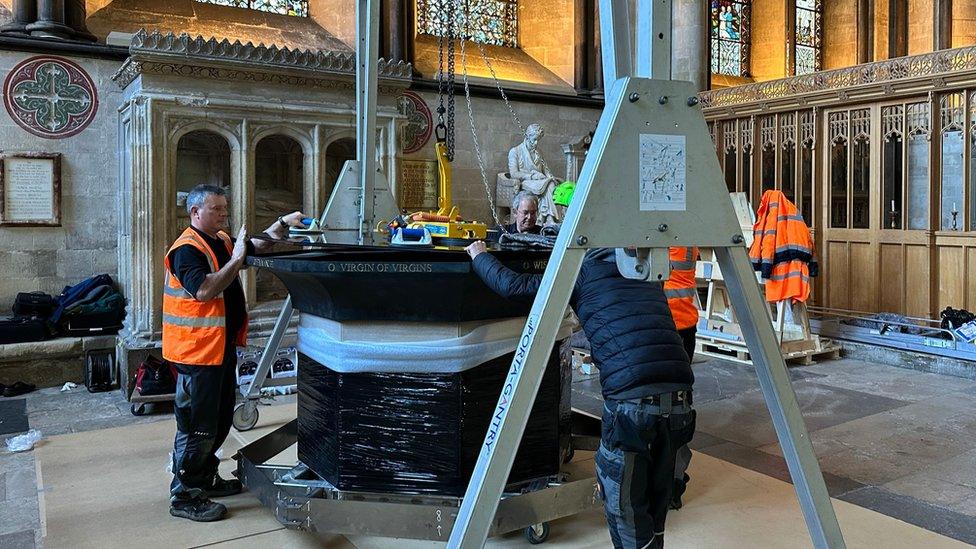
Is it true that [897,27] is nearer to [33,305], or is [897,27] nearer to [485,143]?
[485,143]

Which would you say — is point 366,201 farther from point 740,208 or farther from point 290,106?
point 740,208

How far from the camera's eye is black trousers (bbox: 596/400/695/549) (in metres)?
2.42

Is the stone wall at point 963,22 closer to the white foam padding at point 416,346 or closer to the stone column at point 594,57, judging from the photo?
the stone column at point 594,57

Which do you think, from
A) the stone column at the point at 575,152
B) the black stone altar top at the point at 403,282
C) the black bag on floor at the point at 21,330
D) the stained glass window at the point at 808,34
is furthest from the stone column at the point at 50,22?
the stained glass window at the point at 808,34

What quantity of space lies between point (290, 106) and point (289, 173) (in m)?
1.23

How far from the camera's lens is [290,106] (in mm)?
7066

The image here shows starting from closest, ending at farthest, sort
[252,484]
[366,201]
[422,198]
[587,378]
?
[252,484] < [366,201] < [587,378] < [422,198]

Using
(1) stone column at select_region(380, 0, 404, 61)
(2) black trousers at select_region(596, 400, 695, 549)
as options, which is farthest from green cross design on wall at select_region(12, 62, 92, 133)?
(2) black trousers at select_region(596, 400, 695, 549)

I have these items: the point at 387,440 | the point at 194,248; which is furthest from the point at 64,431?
the point at 387,440

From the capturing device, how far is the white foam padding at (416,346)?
3176mm

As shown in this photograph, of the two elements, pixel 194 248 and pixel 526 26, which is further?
pixel 526 26

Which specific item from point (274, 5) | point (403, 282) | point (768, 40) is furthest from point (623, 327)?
point (768, 40)

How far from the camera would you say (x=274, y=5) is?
390 inches

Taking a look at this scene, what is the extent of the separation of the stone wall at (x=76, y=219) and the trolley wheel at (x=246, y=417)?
3.51 meters
